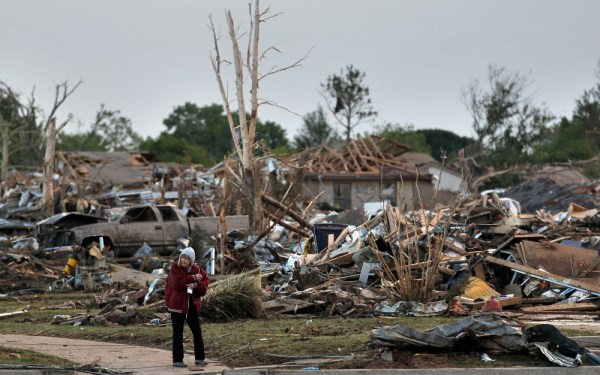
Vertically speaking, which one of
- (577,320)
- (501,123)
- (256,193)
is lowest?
(577,320)

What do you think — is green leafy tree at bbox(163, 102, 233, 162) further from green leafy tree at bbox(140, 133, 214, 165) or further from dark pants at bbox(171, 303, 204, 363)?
dark pants at bbox(171, 303, 204, 363)

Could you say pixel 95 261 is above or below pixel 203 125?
below

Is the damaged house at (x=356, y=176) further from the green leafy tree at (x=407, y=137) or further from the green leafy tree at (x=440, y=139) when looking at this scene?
the green leafy tree at (x=440, y=139)

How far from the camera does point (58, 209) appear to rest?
36.8 metres

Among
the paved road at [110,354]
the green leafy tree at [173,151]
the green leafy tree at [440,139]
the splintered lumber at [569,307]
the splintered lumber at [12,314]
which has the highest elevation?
the green leafy tree at [440,139]

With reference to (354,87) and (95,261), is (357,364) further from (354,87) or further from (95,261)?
(354,87)

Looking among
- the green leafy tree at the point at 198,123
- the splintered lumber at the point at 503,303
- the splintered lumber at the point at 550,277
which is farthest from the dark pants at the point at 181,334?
the green leafy tree at the point at 198,123

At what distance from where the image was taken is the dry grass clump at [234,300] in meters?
16.6

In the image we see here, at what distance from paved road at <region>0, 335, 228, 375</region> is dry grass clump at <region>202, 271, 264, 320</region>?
2731mm

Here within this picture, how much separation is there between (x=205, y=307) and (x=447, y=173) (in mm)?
49929

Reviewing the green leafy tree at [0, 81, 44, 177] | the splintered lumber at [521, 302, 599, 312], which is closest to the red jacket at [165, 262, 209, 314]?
the splintered lumber at [521, 302, 599, 312]

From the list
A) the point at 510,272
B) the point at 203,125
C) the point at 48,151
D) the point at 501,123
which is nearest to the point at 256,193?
the point at 510,272

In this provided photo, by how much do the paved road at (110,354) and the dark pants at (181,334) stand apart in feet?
0.59

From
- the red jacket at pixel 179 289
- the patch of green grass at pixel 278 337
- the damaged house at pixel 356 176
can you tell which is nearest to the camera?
the patch of green grass at pixel 278 337
